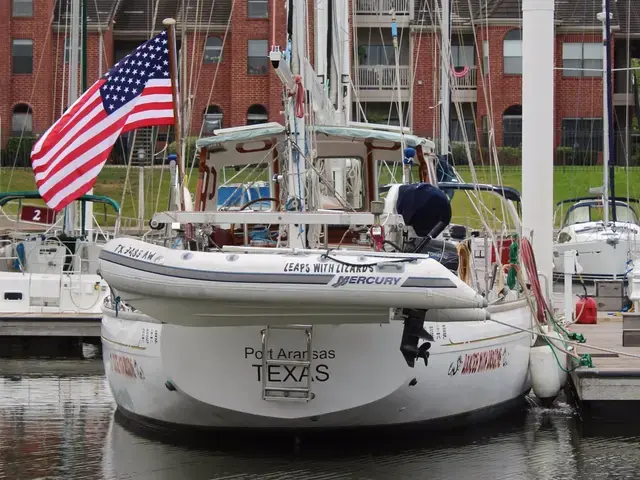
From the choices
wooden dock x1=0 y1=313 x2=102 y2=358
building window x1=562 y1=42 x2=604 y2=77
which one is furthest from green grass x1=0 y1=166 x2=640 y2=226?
wooden dock x1=0 y1=313 x2=102 y2=358

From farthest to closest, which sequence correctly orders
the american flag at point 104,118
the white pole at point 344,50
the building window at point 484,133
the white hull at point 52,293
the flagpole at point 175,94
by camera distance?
the building window at point 484,133, the white hull at point 52,293, the white pole at point 344,50, the american flag at point 104,118, the flagpole at point 175,94

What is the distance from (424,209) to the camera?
12.4 m

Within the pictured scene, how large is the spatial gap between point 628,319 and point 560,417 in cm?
200

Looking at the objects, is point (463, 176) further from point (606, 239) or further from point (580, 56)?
point (606, 239)

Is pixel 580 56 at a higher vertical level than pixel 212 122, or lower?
higher

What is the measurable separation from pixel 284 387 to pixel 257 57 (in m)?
38.8

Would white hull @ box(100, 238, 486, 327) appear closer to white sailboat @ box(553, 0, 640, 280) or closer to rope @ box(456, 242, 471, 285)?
rope @ box(456, 242, 471, 285)

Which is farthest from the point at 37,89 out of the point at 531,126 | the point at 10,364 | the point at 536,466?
the point at 536,466

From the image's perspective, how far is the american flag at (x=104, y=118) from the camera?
1295 centimetres

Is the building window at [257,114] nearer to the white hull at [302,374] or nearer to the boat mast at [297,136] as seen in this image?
the white hull at [302,374]

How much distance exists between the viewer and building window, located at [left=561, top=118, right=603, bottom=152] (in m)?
49.1

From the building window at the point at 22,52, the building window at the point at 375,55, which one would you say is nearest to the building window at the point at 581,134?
the building window at the point at 375,55

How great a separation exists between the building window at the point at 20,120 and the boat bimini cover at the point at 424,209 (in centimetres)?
3830

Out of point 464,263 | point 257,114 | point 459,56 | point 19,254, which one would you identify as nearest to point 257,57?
point 257,114
